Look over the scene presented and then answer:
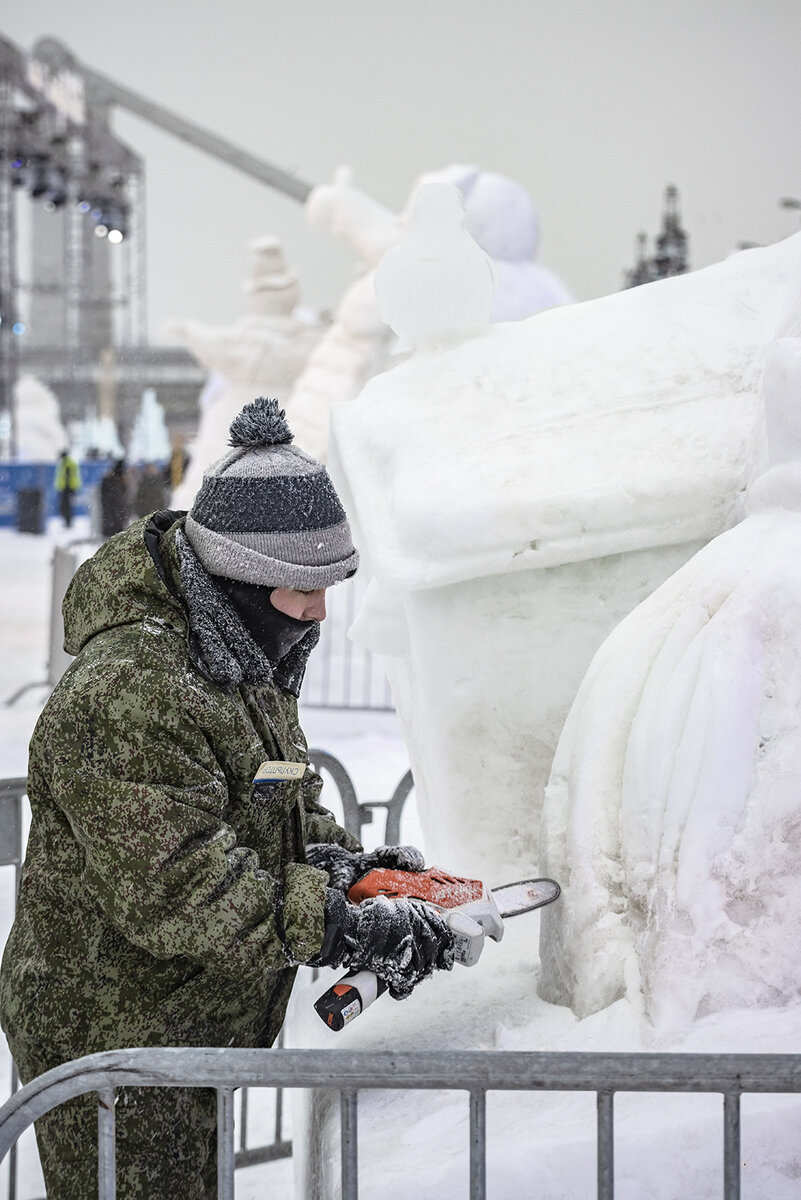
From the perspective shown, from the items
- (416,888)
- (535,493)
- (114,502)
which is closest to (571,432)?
(535,493)

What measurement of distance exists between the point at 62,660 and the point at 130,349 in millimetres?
12579

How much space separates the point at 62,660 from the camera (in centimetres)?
674

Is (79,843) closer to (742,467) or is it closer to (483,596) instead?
(483,596)

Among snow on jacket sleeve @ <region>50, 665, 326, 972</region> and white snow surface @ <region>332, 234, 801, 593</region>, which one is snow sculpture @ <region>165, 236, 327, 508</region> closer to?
white snow surface @ <region>332, 234, 801, 593</region>

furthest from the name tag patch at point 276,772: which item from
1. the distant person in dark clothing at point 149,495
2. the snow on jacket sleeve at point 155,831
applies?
the distant person in dark clothing at point 149,495

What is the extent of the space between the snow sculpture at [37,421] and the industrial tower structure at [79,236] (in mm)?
336

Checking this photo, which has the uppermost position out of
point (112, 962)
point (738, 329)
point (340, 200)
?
point (340, 200)

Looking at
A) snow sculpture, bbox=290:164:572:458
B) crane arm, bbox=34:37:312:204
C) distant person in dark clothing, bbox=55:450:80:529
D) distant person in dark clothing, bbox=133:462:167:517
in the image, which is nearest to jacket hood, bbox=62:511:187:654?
snow sculpture, bbox=290:164:572:458

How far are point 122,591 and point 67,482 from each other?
52.5 feet

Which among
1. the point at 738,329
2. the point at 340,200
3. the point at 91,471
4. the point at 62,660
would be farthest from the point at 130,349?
the point at 738,329

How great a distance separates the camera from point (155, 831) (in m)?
1.60

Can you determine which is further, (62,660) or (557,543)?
(62,660)

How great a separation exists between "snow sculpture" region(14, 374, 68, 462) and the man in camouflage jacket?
22510 millimetres

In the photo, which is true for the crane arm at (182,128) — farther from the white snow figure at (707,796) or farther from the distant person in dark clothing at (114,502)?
the white snow figure at (707,796)
